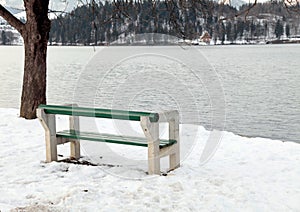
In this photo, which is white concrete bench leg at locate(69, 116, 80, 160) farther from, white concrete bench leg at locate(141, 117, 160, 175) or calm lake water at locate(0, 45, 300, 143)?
calm lake water at locate(0, 45, 300, 143)

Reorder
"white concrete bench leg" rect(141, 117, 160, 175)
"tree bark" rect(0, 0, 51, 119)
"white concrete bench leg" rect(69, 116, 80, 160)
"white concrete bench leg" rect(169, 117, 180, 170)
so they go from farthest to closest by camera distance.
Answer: "tree bark" rect(0, 0, 51, 119)
"white concrete bench leg" rect(69, 116, 80, 160)
"white concrete bench leg" rect(169, 117, 180, 170)
"white concrete bench leg" rect(141, 117, 160, 175)

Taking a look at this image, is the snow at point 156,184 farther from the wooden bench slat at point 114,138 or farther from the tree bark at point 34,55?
the tree bark at point 34,55

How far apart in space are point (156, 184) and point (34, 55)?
5.49 m

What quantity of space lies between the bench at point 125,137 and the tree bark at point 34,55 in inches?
131

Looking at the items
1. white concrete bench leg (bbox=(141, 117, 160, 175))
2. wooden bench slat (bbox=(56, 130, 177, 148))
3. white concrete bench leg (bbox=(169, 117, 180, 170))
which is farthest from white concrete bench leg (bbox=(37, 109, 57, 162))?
white concrete bench leg (bbox=(169, 117, 180, 170))

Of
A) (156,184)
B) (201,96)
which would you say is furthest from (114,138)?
(201,96)

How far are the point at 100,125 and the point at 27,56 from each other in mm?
2300

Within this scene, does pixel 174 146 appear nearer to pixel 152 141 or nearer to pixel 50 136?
pixel 152 141

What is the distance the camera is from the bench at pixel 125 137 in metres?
5.11

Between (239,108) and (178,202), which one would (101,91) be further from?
(178,202)

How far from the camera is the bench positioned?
201 inches

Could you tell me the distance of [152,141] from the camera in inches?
203

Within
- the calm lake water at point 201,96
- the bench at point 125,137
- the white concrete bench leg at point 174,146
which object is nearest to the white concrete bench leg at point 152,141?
the bench at point 125,137

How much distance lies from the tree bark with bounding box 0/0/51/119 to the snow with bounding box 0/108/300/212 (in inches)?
97.7
